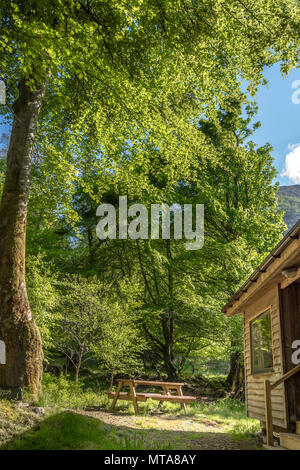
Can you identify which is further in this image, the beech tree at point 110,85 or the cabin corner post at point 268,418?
the beech tree at point 110,85

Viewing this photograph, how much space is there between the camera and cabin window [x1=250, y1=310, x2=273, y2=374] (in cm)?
733

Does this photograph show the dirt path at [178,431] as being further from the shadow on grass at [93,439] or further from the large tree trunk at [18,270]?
the large tree trunk at [18,270]

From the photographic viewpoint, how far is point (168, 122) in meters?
10.6

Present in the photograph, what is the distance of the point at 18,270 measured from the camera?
730 cm

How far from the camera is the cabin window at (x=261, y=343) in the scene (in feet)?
24.0

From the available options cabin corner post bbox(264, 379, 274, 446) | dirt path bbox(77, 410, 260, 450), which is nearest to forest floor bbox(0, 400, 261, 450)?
dirt path bbox(77, 410, 260, 450)

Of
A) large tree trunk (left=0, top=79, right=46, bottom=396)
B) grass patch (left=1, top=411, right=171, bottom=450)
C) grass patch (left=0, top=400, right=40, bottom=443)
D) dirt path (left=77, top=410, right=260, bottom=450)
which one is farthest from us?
large tree trunk (left=0, top=79, right=46, bottom=396)

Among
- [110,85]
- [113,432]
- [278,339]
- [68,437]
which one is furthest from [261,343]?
[110,85]

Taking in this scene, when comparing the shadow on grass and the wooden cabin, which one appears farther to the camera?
the wooden cabin

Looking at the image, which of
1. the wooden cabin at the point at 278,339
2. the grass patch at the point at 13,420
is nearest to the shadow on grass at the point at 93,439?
the grass patch at the point at 13,420

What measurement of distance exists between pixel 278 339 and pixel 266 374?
3.64 ft

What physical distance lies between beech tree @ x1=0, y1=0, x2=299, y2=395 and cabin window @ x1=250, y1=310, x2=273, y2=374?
459 centimetres

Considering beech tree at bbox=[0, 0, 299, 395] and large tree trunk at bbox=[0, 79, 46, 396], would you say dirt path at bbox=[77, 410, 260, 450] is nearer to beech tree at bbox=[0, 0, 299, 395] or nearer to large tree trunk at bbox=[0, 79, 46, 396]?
large tree trunk at bbox=[0, 79, 46, 396]
